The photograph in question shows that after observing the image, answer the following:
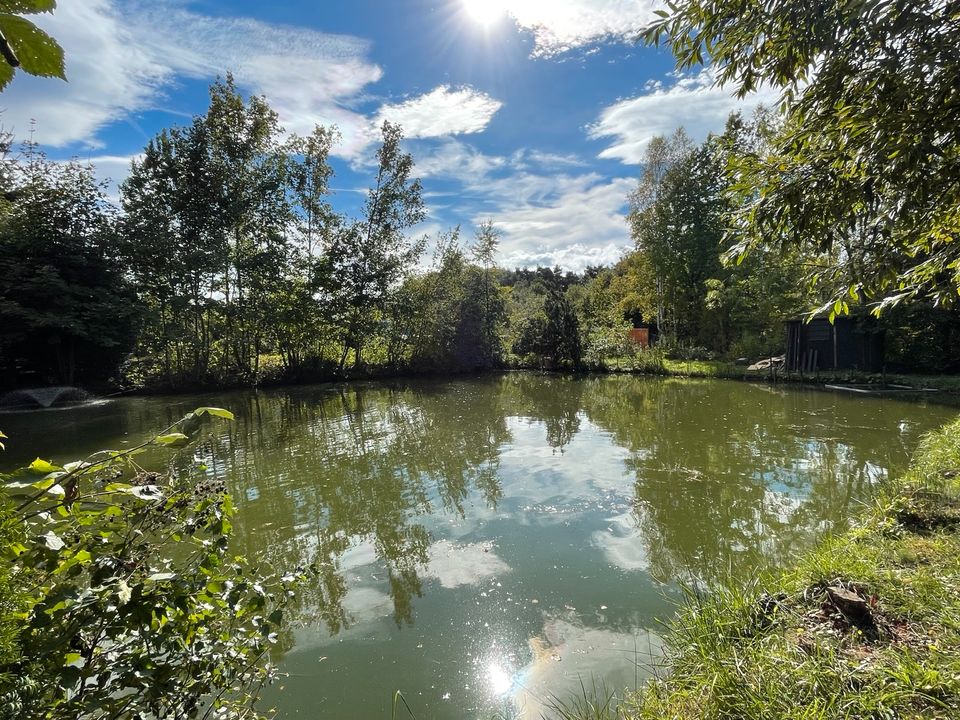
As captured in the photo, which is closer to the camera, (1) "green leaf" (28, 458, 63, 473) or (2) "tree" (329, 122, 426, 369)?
(1) "green leaf" (28, 458, 63, 473)

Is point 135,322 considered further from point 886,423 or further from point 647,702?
Answer: point 886,423

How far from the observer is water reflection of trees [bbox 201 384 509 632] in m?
4.56

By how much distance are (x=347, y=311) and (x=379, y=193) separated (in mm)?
5475

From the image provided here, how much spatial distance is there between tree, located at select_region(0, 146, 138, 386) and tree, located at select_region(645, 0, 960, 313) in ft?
62.0

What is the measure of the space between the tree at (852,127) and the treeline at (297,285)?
11830 millimetres

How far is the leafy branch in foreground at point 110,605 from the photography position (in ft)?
3.46

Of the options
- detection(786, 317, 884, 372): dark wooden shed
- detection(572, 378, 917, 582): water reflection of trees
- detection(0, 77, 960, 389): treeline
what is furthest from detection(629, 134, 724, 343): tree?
detection(572, 378, 917, 582): water reflection of trees

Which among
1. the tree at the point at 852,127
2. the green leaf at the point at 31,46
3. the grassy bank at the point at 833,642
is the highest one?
the tree at the point at 852,127

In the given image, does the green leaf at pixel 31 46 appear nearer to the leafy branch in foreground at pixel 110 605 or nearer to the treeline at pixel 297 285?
the leafy branch in foreground at pixel 110 605

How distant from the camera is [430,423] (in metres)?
11.3

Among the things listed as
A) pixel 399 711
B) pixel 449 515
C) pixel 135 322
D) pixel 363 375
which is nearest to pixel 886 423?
pixel 449 515

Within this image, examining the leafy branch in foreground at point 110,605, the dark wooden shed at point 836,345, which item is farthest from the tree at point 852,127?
the dark wooden shed at point 836,345

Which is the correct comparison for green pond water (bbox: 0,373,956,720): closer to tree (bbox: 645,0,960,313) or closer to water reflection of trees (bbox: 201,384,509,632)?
water reflection of trees (bbox: 201,384,509,632)

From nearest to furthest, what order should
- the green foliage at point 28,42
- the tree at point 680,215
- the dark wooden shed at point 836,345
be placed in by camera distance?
1. the green foliage at point 28,42
2. the dark wooden shed at point 836,345
3. the tree at point 680,215
